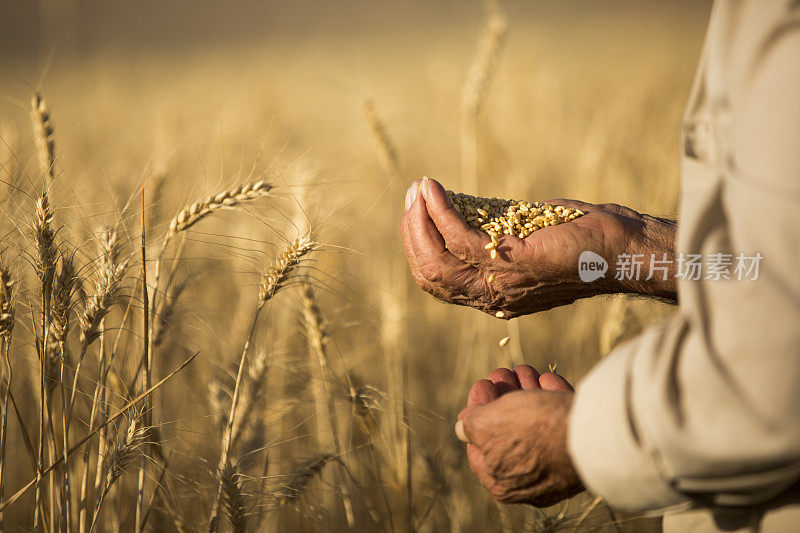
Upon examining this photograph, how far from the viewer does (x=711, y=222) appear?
82 cm

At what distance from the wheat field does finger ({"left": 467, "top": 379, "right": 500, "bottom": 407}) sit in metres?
0.49

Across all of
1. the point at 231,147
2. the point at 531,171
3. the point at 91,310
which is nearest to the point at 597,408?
the point at 91,310

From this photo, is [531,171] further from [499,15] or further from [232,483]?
[232,483]

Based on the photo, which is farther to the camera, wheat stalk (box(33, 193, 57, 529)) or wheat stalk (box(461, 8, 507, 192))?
wheat stalk (box(461, 8, 507, 192))

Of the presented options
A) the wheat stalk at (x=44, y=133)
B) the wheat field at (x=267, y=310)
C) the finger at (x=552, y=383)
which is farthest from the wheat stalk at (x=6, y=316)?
the finger at (x=552, y=383)

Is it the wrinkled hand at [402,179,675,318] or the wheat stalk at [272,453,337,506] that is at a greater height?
the wrinkled hand at [402,179,675,318]

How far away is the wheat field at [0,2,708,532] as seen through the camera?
1.46 m

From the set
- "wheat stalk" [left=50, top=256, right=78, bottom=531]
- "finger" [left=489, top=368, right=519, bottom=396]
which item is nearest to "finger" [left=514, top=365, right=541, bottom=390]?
"finger" [left=489, top=368, right=519, bottom=396]

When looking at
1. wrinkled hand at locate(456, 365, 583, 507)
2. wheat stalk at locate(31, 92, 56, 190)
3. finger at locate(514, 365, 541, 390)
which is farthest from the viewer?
wheat stalk at locate(31, 92, 56, 190)

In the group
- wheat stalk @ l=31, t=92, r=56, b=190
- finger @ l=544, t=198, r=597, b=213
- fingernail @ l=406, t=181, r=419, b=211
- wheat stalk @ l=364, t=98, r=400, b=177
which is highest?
wheat stalk @ l=364, t=98, r=400, b=177

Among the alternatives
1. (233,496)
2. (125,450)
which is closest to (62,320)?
(125,450)

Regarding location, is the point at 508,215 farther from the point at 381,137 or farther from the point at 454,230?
the point at 381,137

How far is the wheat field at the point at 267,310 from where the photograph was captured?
1.46m

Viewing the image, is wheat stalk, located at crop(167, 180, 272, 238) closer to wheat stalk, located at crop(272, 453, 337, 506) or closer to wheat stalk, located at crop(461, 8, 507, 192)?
wheat stalk, located at crop(272, 453, 337, 506)
